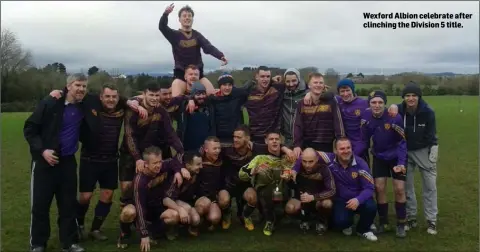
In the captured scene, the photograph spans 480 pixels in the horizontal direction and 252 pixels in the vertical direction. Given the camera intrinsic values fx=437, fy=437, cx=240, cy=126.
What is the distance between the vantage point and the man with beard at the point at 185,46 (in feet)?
26.4

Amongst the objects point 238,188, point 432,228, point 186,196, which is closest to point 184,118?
point 186,196

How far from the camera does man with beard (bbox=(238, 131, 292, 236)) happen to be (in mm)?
6562

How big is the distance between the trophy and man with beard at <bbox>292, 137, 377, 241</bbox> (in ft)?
0.91

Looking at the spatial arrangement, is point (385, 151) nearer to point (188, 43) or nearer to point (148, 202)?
point (148, 202)

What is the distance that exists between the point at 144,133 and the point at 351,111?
10.7ft

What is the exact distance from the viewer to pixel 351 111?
22.9 ft

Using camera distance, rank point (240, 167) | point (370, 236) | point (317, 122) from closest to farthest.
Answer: point (370, 236) < point (317, 122) < point (240, 167)

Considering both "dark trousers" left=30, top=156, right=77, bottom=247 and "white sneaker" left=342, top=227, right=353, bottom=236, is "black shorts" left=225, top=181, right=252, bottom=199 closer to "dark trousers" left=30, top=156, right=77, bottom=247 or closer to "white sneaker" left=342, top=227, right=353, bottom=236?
"white sneaker" left=342, top=227, right=353, bottom=236

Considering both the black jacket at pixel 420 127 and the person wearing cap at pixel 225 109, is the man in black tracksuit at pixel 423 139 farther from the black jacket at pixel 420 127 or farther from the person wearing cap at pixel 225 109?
the person wearing cap at pixel 225 109

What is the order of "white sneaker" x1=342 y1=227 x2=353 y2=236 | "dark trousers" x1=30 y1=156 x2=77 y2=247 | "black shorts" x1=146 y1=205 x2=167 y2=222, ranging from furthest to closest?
"white sneaker" x1=342 y1=227 x2=353 y2=236 < "black shorts" x1=146 y1=205 x2=167 y2=222 < "dark trousers" x1=30 y1=156 x2=77 y2=247

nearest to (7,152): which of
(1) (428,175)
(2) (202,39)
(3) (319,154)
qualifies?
(2) (202,39)

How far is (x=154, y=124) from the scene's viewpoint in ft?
21.7

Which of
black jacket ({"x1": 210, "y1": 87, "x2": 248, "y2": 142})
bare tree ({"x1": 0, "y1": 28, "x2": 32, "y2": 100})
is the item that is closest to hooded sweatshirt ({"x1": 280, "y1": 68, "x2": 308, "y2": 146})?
black jacket ({"x1": 210, "y1": 87, "x2": 248, "y2": 142})

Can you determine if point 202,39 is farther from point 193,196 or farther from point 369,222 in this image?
point 369,222
